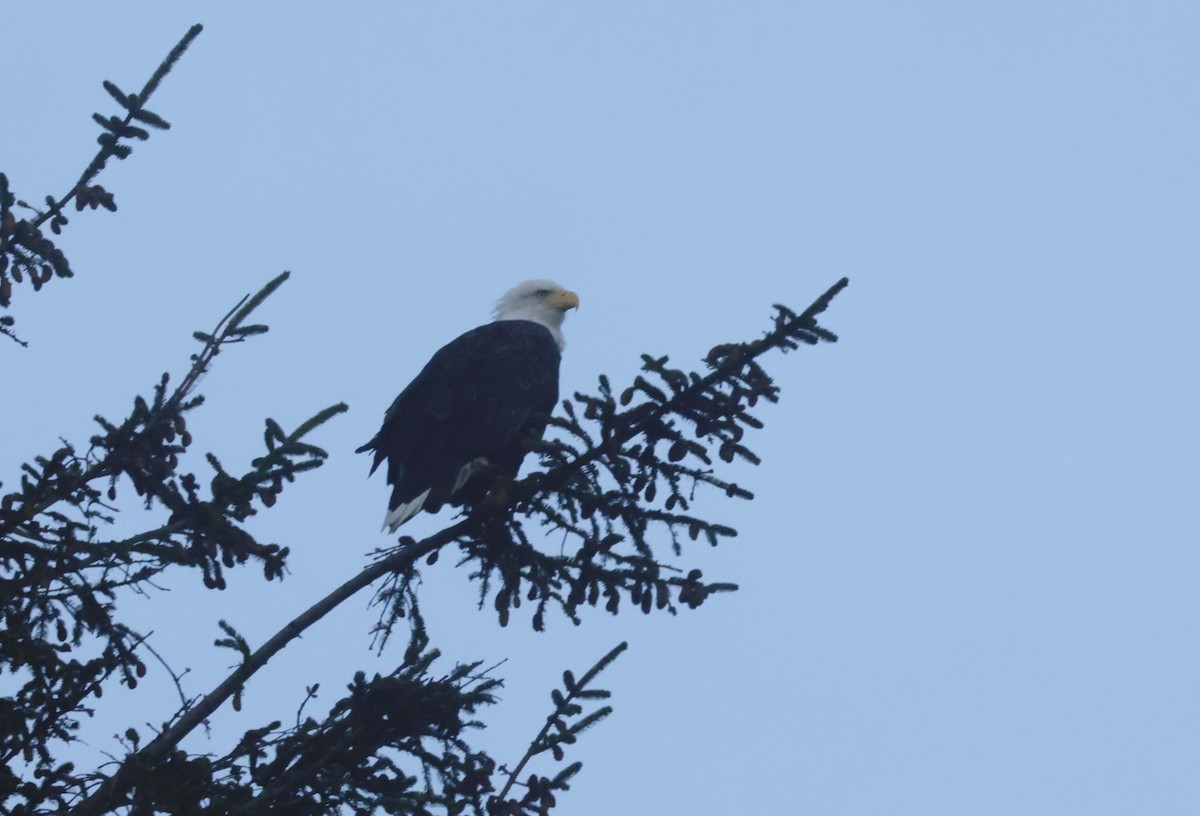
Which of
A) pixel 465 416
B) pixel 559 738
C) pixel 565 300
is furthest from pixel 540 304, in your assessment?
pixel 559 738

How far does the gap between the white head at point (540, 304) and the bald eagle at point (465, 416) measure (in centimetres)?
113

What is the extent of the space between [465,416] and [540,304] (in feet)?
7.47

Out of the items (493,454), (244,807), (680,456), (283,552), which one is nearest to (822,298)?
(680,456)

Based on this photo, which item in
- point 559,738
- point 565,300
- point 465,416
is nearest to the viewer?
point 559,738

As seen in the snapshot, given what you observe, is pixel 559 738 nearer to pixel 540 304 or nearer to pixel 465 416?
pixel 465 416

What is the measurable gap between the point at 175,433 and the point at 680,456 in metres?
1.60

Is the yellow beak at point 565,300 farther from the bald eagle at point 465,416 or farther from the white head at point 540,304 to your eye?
the bald eagle at point 465,416

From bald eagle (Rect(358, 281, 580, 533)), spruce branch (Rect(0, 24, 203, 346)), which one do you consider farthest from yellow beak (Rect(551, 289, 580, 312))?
spruce branch (Rect(0, 24, 203, 346))

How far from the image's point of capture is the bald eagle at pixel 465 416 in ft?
21.9

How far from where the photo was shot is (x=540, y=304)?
9188 mm

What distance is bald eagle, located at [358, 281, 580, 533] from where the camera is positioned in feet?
21.9

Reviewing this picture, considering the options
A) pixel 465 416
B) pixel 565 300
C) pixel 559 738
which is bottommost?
pixel 559 738

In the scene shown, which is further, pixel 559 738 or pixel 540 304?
pixel 540 304

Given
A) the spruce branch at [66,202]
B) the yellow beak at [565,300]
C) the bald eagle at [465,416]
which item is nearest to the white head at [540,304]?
the yellow beak at [565,300]
